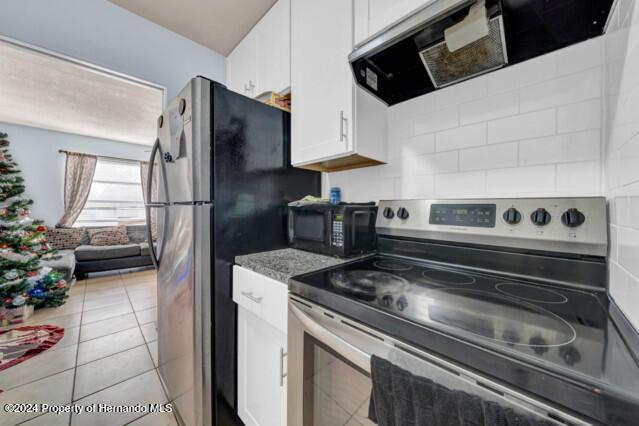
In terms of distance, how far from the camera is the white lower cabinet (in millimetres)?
891

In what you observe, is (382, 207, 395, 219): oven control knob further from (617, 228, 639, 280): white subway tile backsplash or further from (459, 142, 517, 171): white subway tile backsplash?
(617, 228, 639, 280): white subway tile backsplash

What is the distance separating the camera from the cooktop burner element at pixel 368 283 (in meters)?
0.70

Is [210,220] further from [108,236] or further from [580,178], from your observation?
[108,236]

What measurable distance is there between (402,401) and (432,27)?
1.05 metres

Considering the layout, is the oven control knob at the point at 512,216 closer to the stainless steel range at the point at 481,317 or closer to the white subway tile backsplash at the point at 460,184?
the stainless steel range at the point at 481,317

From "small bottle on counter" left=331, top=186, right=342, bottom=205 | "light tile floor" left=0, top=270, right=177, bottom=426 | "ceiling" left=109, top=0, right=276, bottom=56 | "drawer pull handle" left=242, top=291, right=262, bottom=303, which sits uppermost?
"ceiling" left=109, top=0, right=276, bottom=56

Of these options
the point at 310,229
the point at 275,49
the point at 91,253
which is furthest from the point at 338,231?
the point at 91,253

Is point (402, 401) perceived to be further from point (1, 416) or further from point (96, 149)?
point (96, 149)

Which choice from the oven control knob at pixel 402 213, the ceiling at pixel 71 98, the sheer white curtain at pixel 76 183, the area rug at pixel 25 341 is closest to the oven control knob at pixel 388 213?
the oven control knob at pixel 402 213

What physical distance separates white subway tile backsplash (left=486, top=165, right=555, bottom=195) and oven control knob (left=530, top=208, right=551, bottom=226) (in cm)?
11

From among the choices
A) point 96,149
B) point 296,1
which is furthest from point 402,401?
point 96,149

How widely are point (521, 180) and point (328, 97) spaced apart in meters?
0.85

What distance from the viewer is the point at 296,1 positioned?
1302 mm

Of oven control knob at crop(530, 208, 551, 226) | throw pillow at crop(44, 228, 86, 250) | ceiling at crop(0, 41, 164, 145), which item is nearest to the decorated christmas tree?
ceiling at crop(0, 41, 164, 145)
